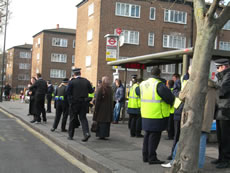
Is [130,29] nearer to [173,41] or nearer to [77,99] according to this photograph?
A: [173,41]

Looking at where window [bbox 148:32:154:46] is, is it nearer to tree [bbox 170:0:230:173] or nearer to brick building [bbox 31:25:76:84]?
brick building [bbox 31:25:76:84]

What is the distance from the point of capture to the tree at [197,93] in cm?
516

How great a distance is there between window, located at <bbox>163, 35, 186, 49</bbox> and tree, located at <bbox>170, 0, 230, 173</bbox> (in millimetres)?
31006

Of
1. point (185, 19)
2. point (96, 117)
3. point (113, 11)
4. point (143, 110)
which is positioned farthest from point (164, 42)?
point (143, 110)

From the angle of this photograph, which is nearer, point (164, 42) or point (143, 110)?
point (143, 110)

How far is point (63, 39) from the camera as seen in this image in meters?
59.8

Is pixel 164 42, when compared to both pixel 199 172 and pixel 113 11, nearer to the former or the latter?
pixel 113 11

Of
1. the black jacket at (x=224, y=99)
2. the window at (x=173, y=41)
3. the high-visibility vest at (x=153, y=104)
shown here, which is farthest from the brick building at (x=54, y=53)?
the black jacket at (x=224, y=99)

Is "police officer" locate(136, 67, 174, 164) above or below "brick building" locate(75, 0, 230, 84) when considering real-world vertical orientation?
below

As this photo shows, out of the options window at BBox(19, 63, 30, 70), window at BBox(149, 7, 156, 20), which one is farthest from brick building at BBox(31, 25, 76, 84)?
window at BBox(149, 7, 156, 20)

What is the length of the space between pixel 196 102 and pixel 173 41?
3166 cm

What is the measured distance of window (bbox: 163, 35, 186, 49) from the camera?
35.8 m

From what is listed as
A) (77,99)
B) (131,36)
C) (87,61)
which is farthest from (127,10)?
(77,99)

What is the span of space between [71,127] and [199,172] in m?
4.45
